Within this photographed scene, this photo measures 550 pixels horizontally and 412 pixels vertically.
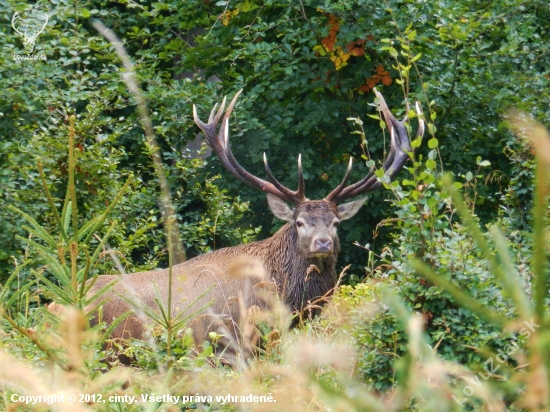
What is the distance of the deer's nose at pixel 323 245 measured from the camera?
20.3ft

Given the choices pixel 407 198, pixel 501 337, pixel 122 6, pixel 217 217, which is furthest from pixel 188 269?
pixel 122 6

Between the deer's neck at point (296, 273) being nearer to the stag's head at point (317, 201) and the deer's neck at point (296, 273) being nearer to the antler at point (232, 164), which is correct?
the stag's head at point (317, 201)

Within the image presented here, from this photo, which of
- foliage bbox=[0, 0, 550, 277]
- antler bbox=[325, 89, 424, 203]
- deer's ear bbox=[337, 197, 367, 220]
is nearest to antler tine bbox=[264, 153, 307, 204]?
antler bbox=[325, 89, 424, 203]

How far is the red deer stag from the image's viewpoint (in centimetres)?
607

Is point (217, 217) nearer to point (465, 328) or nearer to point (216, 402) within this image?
point (465, 328)

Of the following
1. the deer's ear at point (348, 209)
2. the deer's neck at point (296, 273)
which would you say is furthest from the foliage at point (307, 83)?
the deer's neck at point (296, 273)

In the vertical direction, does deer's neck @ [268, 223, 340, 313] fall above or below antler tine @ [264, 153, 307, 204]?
below

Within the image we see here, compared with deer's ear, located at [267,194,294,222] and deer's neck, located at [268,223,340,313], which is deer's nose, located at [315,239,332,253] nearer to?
deer's neck, located at [268,223,340,313]

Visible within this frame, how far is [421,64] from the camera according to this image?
7.88 m

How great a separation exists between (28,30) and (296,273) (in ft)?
11.0

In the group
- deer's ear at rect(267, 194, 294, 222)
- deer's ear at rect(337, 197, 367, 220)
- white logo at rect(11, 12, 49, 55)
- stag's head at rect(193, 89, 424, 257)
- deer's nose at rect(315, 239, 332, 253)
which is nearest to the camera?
deer's nose at rect(315, 239, 332, 253)

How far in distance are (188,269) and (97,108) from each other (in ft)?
7.19

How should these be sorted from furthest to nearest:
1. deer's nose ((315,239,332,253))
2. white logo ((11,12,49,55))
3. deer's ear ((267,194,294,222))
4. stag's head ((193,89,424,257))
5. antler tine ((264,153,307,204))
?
white logo ((11,12,49,55)) < deer's ear ((267,194,294,222)) < antler tine ((264,153,307,204)) < stag's head ((193,89,424,257)) < deer's nose ((315,239,332,253))

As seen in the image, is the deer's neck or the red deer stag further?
the deer's neck
